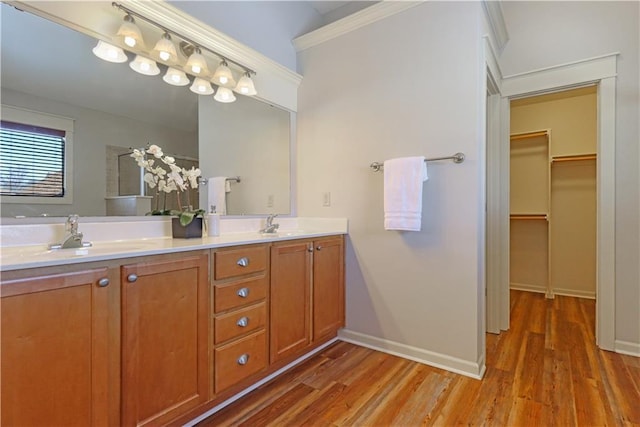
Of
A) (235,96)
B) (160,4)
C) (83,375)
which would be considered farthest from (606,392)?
(160,4)

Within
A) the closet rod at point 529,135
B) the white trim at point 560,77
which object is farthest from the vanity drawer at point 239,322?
the closet rod at point 529,135

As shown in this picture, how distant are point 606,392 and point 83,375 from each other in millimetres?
2556

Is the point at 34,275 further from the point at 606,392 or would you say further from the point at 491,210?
the point at 491,210

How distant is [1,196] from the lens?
1.34m

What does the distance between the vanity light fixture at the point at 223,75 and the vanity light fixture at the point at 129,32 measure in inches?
20.2

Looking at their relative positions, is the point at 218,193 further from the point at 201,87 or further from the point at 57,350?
the point at 57,350

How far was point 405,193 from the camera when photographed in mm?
2070

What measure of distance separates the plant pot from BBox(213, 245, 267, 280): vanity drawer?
353 mm

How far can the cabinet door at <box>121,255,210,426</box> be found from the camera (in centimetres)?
121

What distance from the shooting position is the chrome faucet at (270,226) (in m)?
2.31

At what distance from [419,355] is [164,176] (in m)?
2.03

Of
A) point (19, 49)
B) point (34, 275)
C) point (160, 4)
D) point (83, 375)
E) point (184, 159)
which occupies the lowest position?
point (83, 375)

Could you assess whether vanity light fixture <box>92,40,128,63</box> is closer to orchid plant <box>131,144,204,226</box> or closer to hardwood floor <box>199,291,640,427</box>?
orchid plant <box>131,144,204,226</box>

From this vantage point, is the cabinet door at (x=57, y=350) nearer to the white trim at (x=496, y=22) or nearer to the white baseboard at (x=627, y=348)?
the white trim at (x=496, y=22)
